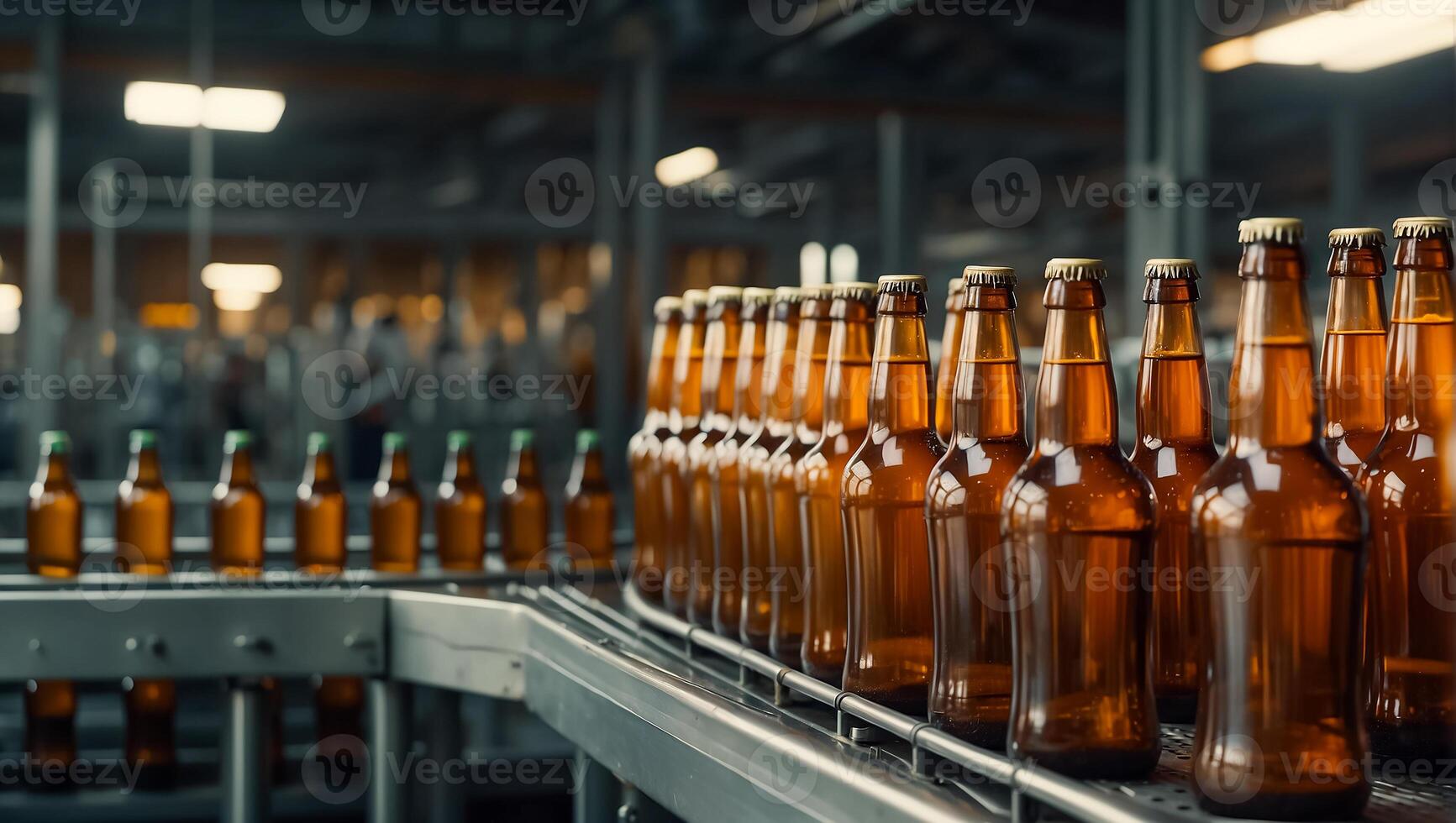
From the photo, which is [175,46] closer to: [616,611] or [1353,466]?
[616,611]

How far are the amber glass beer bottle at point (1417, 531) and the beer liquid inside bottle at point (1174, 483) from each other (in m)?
0.11

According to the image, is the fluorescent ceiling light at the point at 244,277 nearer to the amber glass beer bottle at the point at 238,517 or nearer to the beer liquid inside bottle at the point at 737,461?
the amber glass beer bottle at the point at 238,517

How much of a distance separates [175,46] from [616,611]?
3.55 meters

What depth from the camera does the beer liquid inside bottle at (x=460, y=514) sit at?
1.95 metres

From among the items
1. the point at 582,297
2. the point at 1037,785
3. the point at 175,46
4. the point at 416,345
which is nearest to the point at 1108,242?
the point at 582,297

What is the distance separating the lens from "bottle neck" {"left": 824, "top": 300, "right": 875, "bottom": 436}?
101 cm

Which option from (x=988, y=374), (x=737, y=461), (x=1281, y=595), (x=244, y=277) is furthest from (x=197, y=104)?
(x=244, y=277)

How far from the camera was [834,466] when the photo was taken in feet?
3.34

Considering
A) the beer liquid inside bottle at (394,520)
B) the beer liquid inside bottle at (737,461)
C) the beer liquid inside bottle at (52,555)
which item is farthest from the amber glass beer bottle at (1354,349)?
the beer liquid inside bottle at (52,555)

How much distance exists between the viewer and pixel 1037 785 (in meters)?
0.67

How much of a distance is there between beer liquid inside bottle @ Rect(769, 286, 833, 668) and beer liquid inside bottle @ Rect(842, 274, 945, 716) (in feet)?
0.48

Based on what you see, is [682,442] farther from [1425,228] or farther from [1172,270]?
[1425,228]

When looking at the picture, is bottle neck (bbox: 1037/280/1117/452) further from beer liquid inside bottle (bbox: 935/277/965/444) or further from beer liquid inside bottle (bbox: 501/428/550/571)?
beer liquid inside bottle (bbox: 501/428/550/571)

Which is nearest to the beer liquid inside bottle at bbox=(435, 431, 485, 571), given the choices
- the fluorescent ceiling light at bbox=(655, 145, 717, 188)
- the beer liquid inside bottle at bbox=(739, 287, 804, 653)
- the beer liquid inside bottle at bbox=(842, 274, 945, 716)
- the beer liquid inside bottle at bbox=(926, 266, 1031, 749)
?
the beer liquid inside bottle at bbox=(739, 287, 804, 653)
